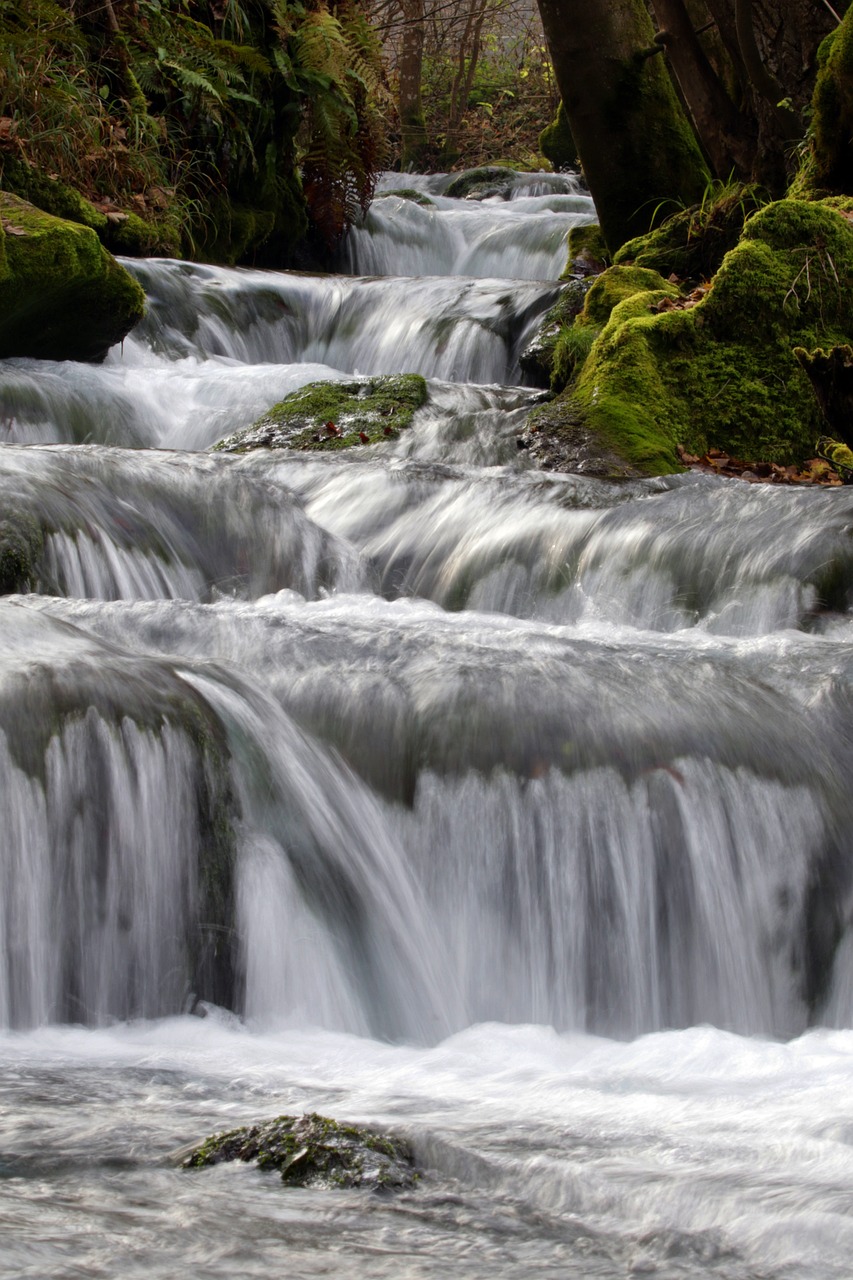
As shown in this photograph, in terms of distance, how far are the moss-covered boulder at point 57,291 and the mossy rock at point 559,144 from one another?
40.3 feet

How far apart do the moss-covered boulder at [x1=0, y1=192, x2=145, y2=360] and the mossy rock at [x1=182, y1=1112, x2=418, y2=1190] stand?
6.80 m

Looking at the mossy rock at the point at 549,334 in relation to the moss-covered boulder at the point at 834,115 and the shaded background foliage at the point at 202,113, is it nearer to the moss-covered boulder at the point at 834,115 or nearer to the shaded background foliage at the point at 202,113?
the moss-covered boulder at the point at 834,115

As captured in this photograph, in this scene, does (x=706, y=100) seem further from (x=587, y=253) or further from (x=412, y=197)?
(x=412, y=197)

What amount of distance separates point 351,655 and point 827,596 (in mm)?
2038

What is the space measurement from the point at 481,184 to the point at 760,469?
1198cm

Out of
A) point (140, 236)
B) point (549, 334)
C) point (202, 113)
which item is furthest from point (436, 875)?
point (202, 113)

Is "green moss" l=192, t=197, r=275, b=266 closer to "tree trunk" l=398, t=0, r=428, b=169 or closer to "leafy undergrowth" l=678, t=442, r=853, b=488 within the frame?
"leafy undergrowth" l=678, t=442, r=853, b=488

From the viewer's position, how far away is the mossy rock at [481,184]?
56.7 ft

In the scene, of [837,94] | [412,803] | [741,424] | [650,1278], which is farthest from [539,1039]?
[837,94]

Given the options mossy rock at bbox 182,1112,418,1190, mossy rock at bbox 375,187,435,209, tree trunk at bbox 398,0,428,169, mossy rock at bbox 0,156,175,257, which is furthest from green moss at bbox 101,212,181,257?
tree trunk at bbox 398,0,428,169

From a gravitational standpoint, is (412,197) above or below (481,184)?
below

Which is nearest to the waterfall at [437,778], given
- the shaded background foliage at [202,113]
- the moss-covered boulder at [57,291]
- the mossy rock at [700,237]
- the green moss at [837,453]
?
the green moss at [837,453]

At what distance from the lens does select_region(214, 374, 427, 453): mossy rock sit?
769cm

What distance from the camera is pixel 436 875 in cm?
342
